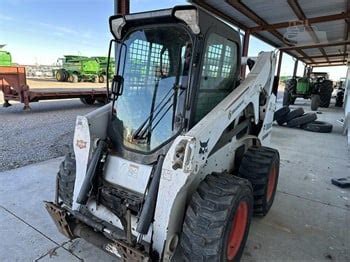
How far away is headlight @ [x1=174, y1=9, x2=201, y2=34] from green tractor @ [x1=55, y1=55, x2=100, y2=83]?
21534 millimetres

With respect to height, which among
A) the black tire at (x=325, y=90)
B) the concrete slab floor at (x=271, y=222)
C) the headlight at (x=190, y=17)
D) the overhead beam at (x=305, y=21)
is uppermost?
the overhead beam at (x=305, y=21)

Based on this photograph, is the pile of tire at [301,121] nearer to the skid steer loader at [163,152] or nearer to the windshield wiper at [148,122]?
the skid steer loader at [163,152]

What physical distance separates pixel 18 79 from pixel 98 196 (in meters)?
8.31

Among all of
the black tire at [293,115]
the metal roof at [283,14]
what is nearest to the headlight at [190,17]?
the metal roof at [283,14]

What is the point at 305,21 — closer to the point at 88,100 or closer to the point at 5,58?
the point at 88,100

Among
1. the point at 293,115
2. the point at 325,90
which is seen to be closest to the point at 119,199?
the point at 293,115

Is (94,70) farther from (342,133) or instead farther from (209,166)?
(209,166)

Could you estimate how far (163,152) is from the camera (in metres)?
2.18

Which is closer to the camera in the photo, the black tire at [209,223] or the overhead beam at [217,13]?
the black tire at [209,223]

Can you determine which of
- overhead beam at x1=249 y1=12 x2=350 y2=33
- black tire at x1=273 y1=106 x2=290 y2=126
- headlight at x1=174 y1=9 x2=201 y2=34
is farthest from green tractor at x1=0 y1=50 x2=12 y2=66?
headlight at x1=174 y1=9 x2=201 y2=34

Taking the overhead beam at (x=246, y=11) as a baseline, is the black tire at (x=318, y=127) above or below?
below

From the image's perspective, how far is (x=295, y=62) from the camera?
21922 mm

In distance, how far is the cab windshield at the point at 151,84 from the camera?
2.19 m

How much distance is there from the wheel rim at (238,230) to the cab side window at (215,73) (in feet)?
2.75
